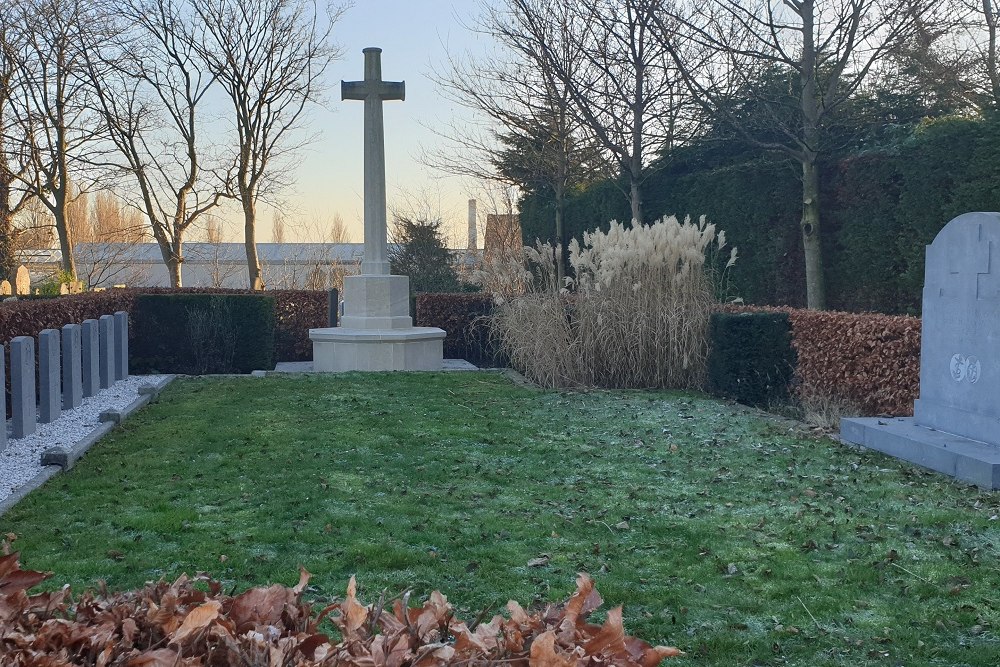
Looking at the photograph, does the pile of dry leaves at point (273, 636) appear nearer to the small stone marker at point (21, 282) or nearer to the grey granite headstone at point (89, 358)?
the grey granite headstone at point (89, 358)

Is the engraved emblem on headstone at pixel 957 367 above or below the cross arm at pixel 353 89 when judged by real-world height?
below

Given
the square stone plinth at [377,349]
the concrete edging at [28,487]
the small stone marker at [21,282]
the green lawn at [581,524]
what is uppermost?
the small stone marker at [21,282]

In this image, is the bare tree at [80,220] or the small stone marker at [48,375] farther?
the bare tree at [80,220]

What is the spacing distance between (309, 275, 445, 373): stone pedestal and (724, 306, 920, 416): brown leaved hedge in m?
5.32

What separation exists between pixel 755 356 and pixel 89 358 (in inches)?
264

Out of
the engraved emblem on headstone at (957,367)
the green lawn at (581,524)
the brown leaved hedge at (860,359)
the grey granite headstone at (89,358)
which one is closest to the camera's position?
the green lawn at (581,524)

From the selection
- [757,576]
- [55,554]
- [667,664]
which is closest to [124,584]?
[55,554]

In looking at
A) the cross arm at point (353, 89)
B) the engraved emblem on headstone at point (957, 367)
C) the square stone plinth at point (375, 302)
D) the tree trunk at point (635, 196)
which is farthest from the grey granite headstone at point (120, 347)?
the engraved emblem on headstone at point (957, 367)

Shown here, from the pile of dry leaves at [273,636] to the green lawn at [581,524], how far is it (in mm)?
1640

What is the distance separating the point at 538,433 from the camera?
7715 millimetres

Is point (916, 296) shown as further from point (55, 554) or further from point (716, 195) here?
point (55, 554)

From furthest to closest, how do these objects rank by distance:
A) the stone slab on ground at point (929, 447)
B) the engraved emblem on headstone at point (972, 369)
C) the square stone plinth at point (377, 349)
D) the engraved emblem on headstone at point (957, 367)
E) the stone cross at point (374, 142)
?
the stone cross at point (374, 142), the square stone plinth at point (377, 349), the engraved emblem on headstone at point (957, 367), the engraved emblem on headstone at point (972, 369), the stone slab on ground at point (929, 447)

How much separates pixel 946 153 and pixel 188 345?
10220 mm

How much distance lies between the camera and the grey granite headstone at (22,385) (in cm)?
696
